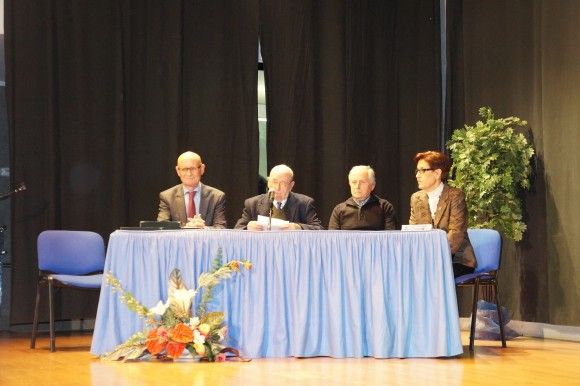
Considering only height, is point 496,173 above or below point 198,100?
below

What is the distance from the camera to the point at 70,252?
6680 millimetres

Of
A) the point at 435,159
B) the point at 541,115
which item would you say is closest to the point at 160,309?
the point at 435,159

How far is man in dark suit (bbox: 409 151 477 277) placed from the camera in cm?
628

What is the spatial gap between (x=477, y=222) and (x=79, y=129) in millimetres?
3358

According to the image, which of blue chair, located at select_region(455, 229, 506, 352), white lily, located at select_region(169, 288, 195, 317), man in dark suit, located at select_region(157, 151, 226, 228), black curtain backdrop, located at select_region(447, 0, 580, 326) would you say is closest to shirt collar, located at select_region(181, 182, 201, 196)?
man in dark suit, located at select_region(157, 151, 226, 228)

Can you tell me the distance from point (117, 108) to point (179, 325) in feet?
9.80

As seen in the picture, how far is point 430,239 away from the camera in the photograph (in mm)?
5738

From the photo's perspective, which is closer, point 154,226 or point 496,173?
point 154,226

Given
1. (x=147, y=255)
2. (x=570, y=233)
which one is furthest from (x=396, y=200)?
(x=147, y=255)

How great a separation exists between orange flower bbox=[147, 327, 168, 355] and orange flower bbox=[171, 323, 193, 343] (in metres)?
0.06

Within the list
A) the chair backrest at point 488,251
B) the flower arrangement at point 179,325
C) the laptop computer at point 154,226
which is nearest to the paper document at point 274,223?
the flower arrangement at point 179,325

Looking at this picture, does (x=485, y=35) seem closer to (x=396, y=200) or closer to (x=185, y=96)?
(x=396, y=200)

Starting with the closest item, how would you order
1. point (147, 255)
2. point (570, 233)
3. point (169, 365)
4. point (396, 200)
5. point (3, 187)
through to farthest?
point (169, 365) < point (147, 255) < point (570, 233) < point (3, 187) < point (396, 200)

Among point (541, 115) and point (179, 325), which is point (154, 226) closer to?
point (179, 325)
